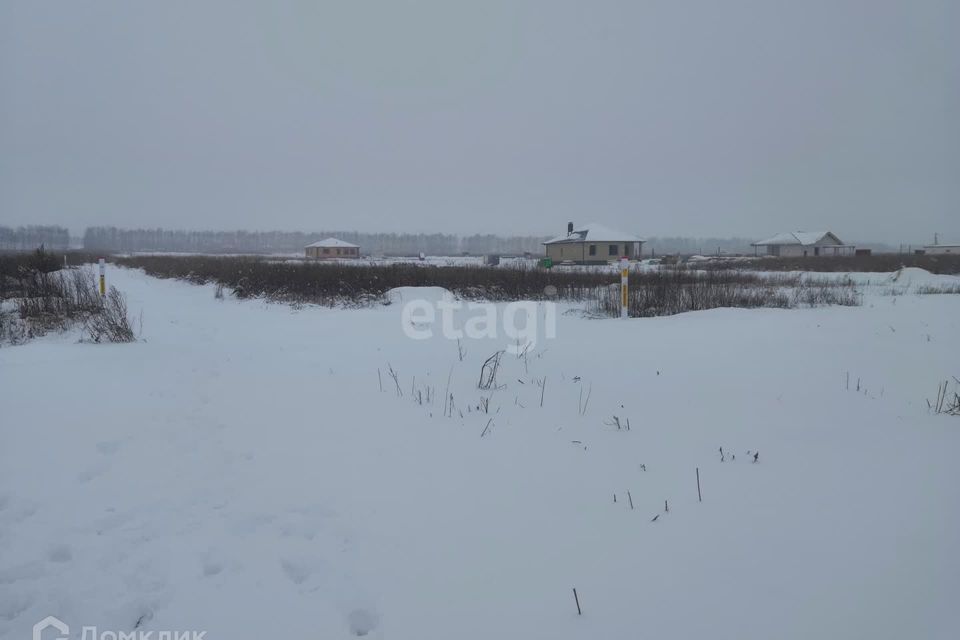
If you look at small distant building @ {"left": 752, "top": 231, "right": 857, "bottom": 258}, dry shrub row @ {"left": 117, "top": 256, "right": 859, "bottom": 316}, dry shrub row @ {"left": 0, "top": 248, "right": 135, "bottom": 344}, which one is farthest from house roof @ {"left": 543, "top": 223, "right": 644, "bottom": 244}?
dry shrub row @ {"left": 0, "top": 248, "right": 135, "bottom": 344}

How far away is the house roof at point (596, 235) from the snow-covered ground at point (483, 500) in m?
50.2

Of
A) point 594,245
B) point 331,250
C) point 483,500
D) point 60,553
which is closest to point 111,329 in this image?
point 60,553

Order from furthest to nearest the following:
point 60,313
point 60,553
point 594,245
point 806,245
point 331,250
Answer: point 331,250 < point 806,245 < point 594,245 < point 60,313 < point 60,553

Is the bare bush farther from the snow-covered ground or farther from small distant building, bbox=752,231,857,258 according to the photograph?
small distant building, bbox=752,231,857,258

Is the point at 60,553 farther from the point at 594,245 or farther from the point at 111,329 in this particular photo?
the point at 594,245

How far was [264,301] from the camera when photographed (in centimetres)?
1783

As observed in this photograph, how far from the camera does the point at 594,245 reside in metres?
55.6

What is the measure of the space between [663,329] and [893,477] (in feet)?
18.2

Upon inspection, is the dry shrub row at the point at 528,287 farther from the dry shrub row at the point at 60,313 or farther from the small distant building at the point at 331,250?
the small distant building at the point at 331,250

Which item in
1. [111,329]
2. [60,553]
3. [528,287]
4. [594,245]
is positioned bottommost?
[60,553]

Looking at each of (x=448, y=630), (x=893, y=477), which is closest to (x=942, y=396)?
(x=893, y=477)

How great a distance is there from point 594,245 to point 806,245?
103 feet

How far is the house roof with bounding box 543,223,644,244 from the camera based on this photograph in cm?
5556

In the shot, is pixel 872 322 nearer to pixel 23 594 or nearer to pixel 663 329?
pixel 663 329
